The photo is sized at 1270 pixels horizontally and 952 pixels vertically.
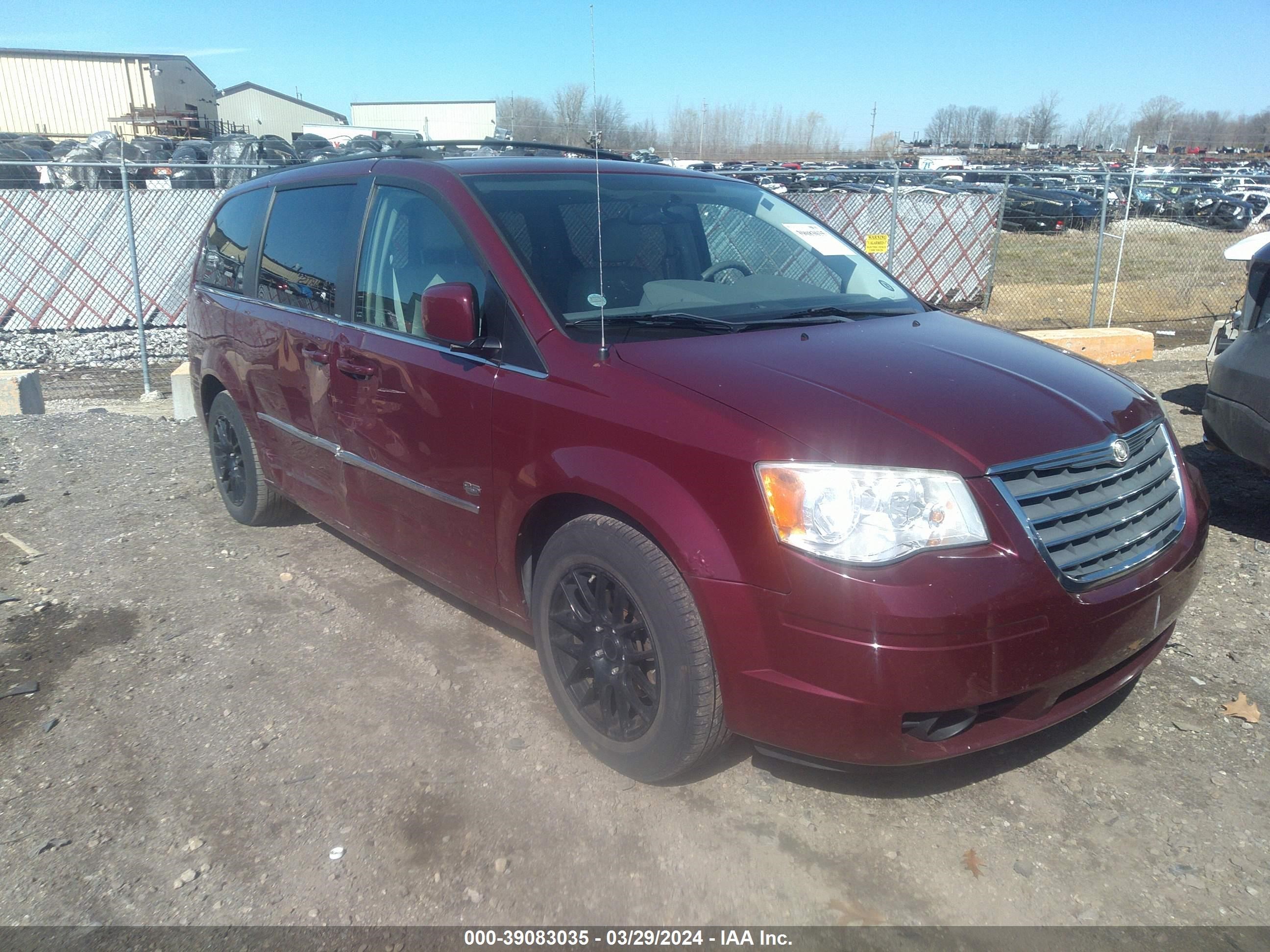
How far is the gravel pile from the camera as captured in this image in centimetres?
1139

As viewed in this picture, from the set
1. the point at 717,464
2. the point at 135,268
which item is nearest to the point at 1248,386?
the point at 717,464

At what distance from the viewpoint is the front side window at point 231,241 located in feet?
15.2

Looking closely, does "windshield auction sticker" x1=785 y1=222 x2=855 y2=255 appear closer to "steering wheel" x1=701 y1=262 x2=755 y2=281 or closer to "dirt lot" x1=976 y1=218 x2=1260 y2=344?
"steering wheel" x1=701 y1=262 x2=755 y2=281

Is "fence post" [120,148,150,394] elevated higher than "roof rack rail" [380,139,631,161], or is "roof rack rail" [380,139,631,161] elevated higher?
"roof rack rail" [380,139,631,161]

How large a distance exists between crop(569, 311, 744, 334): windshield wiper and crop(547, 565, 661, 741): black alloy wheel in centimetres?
78

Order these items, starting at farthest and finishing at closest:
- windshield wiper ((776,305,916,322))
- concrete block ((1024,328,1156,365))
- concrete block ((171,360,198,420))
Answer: concrete block ((1024,328,1156,365)) → concrete block ((171,360,198,420)) → windshield wiper ((776,305,916,322))

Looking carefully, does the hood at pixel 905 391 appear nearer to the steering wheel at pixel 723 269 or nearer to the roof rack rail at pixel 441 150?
the steering wheel at pixel 723 269

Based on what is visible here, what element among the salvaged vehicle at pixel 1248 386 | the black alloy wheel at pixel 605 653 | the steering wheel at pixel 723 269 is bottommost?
the black alloy wheel at pixel 605 653

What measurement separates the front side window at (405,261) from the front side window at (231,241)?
1256 millimetres

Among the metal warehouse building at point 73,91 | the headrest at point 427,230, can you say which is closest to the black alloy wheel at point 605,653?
the headrest at point 427,230

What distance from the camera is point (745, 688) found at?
2434 mm

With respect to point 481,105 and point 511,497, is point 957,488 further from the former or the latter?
point 481,105

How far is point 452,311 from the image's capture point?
2916 millimetres

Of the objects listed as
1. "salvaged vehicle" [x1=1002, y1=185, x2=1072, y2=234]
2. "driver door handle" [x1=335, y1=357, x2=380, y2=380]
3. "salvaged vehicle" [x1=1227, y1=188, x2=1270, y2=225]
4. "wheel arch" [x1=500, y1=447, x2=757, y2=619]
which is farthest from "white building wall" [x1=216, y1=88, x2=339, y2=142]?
"wheel arch" [x1=500, y1=447, x2=757, y2=619]
